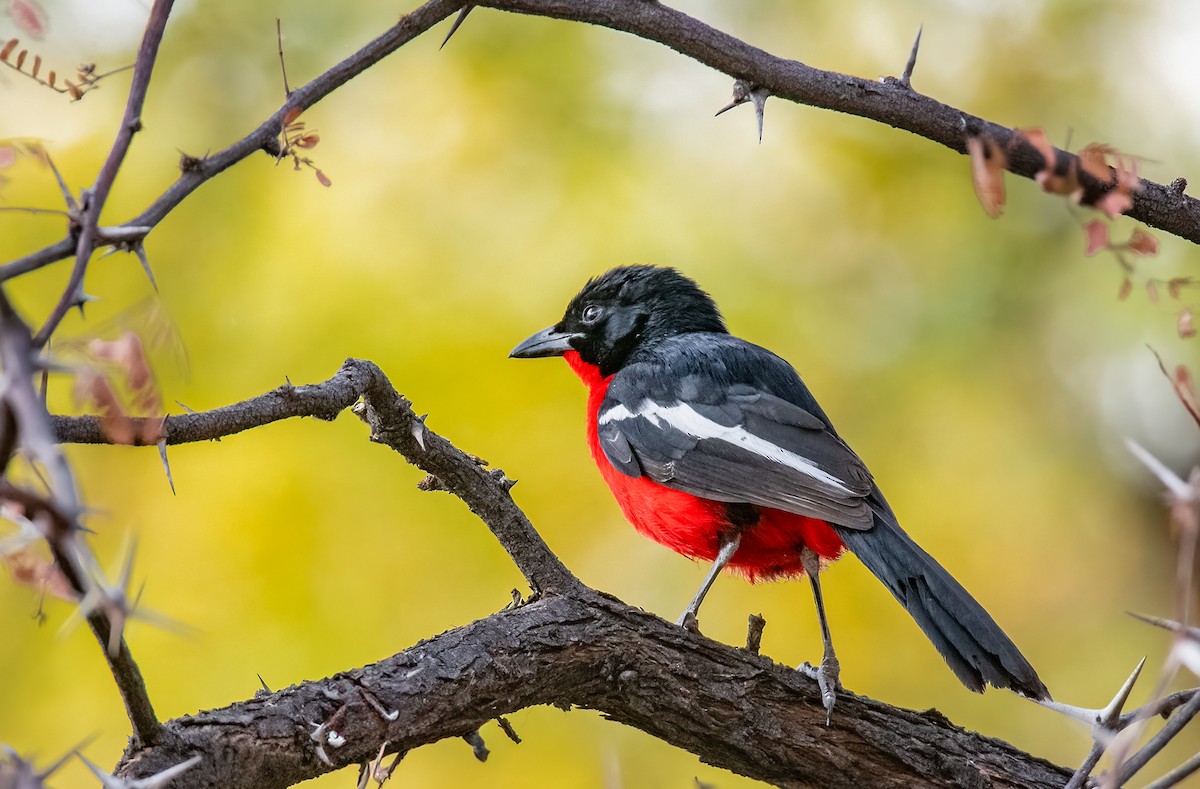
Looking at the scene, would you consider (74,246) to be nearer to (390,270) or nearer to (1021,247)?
(390,270)

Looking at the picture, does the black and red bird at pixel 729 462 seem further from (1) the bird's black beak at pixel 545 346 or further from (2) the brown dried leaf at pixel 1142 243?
(2) the brown dried leaf at pixel 1142 243

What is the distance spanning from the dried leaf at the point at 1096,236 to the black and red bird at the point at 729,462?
1.68 meters

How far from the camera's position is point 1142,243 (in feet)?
7.00

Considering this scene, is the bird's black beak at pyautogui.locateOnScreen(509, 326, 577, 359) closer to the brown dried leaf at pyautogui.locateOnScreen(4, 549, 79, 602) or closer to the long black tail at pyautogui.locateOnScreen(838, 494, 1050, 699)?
the long black tail at pyautogui.locateOnScreen(838, 494, 1050, 699)

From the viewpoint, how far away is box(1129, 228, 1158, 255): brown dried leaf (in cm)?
209

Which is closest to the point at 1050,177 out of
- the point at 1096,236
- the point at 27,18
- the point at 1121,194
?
the point at 1096,236

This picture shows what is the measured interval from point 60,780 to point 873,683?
3930 millimetres

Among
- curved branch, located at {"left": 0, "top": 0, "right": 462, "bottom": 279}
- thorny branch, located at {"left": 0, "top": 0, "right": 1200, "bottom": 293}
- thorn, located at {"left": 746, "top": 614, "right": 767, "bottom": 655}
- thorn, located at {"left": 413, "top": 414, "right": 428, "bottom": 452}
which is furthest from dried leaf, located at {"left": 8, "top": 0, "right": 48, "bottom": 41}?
thorn, located at {"left": 746, "top": 614, "right": 767, "bottom": 655}

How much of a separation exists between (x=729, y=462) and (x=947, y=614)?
1042 mm

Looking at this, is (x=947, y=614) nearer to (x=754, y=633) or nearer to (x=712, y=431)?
(x=754, y=633)

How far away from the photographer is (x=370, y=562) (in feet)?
18.2

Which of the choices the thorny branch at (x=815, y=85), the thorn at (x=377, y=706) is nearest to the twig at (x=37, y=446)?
the thorn at (x=377, y=706)

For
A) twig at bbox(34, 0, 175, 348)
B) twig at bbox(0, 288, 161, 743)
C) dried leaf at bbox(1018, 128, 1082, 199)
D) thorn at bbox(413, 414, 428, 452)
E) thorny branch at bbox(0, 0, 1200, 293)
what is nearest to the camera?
twig at bbox(0, 288, 161, 743)

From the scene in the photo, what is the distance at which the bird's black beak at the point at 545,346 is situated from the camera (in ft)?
18.0
